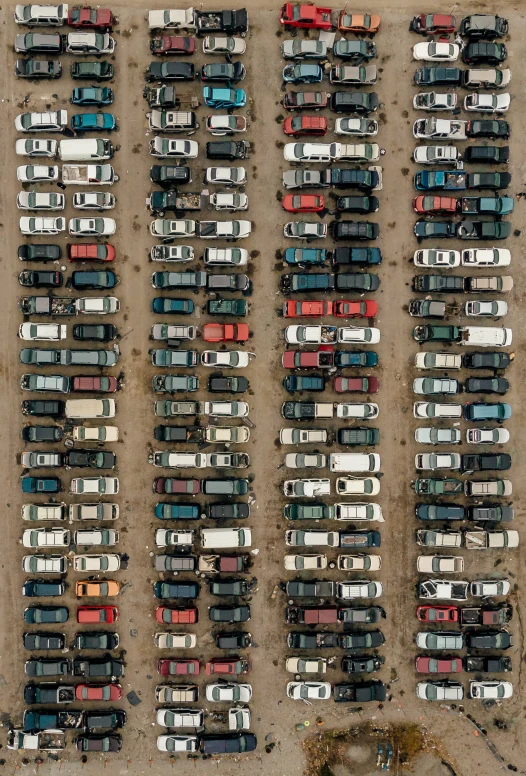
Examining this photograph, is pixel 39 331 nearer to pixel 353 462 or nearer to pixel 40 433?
pixel 40 433

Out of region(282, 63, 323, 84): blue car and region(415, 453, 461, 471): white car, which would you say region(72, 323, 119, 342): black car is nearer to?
region(282, 63, 323, 84): blue car

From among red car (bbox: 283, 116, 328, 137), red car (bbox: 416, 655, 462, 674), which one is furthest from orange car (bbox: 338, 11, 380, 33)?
red car (bbox: 416, 655, 462, 674)

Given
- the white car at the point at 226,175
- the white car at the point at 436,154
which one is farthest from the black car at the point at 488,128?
the white car at the point at 226,175

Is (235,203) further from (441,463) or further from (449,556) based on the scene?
(449,556)

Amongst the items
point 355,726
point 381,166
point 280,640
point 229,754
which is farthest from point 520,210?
point 229,754

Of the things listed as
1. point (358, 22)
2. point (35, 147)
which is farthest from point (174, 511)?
point (358, 22)

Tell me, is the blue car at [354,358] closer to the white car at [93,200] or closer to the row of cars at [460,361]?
the row of cars at [460,361]

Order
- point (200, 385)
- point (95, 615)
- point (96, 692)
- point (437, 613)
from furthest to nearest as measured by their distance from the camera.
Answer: point (200, 385) → point (437, 613) → point (95, 615) → point (96, 692)

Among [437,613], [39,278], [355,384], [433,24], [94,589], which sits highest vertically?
[433,24]
